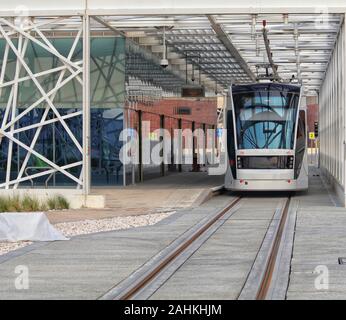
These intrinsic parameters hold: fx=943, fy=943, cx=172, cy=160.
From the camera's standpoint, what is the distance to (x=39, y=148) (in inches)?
1339

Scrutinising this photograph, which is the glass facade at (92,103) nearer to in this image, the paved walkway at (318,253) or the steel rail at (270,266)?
the paved walkway at (318,253)

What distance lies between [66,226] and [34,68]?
15617mm

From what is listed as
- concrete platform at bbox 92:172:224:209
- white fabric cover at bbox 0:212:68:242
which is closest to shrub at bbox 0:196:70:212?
concrete platform at bbox 92:172:224:209

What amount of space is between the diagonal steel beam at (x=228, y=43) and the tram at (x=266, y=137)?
202 cm

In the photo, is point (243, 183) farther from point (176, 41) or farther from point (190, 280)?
point (190, 280)

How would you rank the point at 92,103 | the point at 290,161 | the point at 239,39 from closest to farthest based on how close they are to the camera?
the point at 290,161 → the point at 92,103 → the point at 239,39

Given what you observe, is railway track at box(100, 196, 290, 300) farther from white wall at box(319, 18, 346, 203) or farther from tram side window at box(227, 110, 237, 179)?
tram side window at box(227, 110, 237, 179)

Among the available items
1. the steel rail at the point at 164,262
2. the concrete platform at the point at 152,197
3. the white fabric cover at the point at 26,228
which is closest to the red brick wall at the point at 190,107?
the concrete platform at the point at 152,197

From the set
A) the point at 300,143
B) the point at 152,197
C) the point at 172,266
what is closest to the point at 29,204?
the point at 152,197

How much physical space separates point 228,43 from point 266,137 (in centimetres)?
548

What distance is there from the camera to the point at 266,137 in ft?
99.3

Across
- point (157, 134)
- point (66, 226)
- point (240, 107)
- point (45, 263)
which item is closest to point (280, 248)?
point (45, 263)

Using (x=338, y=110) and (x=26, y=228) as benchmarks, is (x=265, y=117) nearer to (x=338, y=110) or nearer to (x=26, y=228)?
(x=338, y=110)

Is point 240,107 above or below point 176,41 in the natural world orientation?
below
